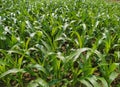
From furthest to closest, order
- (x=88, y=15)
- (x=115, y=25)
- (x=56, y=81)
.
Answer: (x=88, y=15) < (x=115, y=25) < (x=56, y=81)

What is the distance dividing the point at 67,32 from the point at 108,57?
3.35 feet

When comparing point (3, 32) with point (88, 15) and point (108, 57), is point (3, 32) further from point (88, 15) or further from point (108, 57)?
point (88, 15)

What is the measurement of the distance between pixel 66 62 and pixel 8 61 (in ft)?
2.36

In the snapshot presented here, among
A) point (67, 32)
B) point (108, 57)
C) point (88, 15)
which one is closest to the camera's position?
point (108, 57)

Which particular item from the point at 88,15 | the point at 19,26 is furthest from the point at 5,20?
the point at 88,15

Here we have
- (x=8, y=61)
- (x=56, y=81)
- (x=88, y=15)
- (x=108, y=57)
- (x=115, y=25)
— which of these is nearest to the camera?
(x=56, y=81)

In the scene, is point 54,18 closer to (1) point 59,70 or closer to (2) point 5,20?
(2) point 5,20

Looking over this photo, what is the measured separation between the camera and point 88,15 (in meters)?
5.40

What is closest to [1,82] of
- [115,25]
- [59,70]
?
[59,70]

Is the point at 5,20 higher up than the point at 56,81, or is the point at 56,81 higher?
the point at 5,20

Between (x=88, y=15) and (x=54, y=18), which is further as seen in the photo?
(x=88, y=15)

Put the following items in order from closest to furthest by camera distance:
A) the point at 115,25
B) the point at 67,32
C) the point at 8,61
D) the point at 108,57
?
the point at 8,61
the point at 108,57
the point at 67,32
the point at 115,25

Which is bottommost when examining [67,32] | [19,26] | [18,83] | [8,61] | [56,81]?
[56,81]

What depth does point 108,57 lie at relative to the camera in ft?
12.1
